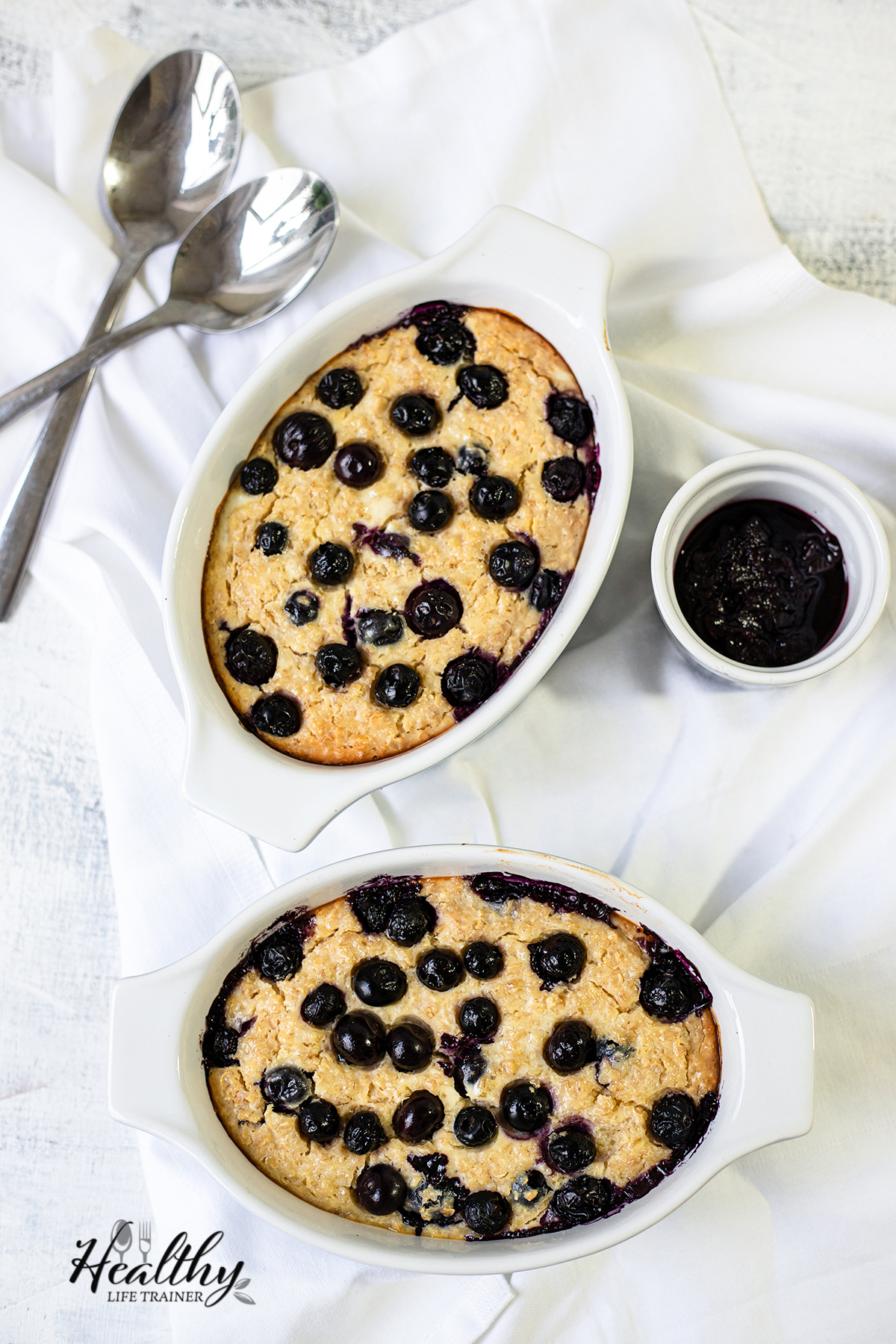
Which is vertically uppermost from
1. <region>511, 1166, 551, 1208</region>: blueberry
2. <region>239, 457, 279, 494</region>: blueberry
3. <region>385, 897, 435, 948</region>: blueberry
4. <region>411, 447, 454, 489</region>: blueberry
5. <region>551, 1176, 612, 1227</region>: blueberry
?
<region>239, 457, 279, 494</region>: blueberry

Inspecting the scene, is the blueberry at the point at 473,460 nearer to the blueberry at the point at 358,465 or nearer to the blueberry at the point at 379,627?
the blueberry at the point at 358,465

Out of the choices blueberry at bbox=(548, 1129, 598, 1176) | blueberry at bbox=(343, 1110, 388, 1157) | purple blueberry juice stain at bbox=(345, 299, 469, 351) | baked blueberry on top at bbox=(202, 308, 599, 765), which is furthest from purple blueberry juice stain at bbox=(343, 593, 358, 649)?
blueberry at bbox=(548, 1129, 598, 1176)

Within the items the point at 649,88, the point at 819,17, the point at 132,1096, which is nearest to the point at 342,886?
the point at 132,1096

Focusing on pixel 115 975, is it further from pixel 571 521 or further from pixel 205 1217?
pixel 571 521

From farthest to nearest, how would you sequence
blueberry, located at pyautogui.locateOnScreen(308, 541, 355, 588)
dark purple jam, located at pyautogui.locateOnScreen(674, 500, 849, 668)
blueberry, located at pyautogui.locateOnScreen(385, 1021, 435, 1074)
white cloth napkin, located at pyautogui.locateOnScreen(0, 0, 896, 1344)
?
white cloth napkin, located at pyautogui.locateOnScreen(0, 0, 896, 1344) → dark purple jam, located at pyautogui.locateOnScreen(674, 500, 849, 668) → blueberry, located at pyautogui.locateOnScreen(308, 541, 355, 588) → blueberry, located at pyautogui.locateOnScreen(385, 1021, 435, 1074)

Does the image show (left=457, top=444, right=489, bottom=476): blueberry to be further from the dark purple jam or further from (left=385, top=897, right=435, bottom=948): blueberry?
(left=385, top=897, right=435, bottom=948): blueberry

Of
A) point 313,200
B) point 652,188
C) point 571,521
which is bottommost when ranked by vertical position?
point 571,521
